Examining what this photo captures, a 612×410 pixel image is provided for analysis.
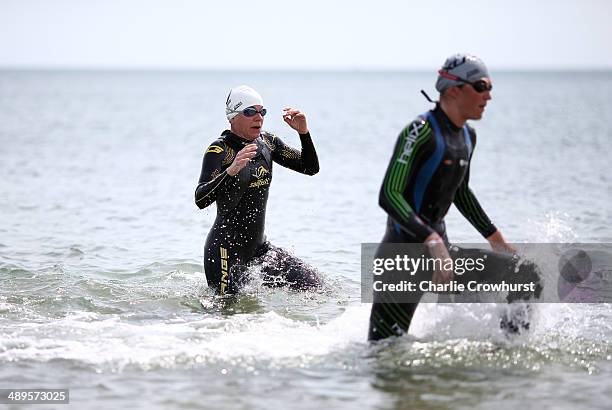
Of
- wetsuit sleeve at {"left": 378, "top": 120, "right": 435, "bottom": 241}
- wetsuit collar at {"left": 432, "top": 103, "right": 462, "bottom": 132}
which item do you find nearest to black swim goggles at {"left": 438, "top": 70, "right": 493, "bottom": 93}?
wetsuit collar at {"left": 432, "top": 103, "right": 462, "bottom": 132}

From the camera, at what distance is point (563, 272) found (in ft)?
28.5

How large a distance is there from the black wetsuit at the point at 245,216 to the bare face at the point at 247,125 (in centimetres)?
6

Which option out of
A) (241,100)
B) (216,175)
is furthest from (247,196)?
(241,100)

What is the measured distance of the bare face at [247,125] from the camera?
10078 mm

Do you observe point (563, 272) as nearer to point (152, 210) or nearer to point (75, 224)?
point (75, 224)

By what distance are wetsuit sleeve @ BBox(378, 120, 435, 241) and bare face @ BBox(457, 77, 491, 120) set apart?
0.35 m

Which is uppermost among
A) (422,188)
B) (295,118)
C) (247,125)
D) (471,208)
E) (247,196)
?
(295,118)

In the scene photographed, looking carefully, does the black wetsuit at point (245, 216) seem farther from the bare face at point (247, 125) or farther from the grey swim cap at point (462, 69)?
the grey swim cap at point (462, 69)

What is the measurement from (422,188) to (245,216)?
3242 millimetres

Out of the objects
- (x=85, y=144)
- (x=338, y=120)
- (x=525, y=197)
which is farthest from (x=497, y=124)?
(x=525, y=197)

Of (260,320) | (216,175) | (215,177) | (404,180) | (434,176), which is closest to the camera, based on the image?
(404,180)

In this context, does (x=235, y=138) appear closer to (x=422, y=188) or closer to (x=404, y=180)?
(x=422, y=188)

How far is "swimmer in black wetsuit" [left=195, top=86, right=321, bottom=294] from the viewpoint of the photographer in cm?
996

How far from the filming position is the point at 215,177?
31.6 ft
